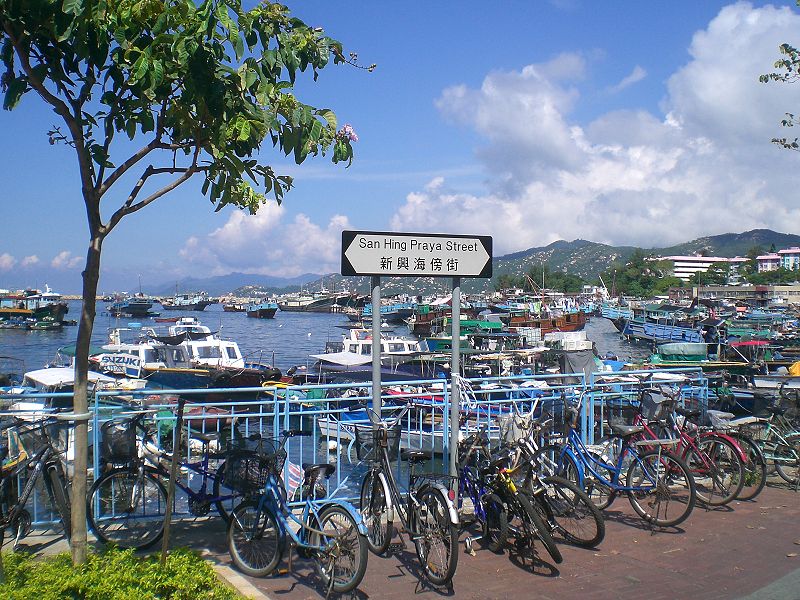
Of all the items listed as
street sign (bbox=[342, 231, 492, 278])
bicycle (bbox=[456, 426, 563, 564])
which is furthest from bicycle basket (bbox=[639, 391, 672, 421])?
street sign (bbox=[342, 231, 492, 278])

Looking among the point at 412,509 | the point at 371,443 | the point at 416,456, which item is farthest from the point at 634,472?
the point at 371,443

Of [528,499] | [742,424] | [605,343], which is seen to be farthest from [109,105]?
[605,343]

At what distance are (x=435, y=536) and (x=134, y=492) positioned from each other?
249cm

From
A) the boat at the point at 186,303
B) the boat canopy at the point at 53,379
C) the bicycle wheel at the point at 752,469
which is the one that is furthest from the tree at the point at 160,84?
the boat at the point at 186,303

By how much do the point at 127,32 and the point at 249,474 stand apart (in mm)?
3083

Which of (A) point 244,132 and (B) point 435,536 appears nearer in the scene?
(A) point 244,132

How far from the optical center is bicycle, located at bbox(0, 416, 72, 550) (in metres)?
5.40

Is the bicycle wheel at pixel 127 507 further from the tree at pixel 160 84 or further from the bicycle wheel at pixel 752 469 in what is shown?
the bicycle wheel at pixel 752 469

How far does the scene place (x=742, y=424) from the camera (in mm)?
8680

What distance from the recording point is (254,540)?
532 centimetres

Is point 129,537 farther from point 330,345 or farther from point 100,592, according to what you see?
point 330,345

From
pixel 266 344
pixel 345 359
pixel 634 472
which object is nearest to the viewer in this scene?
pixel 634 472

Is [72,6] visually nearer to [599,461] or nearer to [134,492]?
[134,492]

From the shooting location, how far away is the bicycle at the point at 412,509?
16.8 ft
